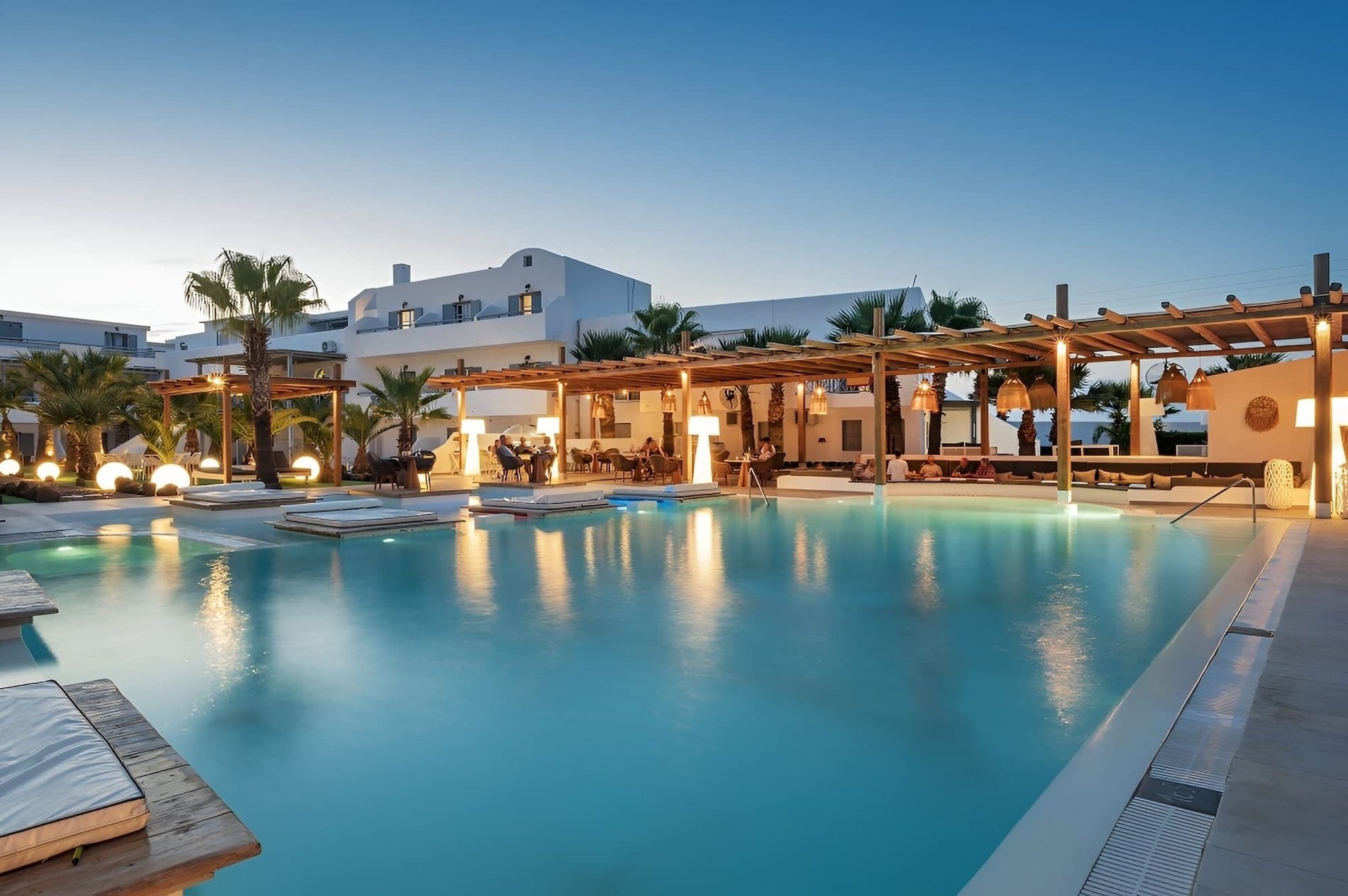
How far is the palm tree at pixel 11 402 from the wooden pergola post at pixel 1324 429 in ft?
121

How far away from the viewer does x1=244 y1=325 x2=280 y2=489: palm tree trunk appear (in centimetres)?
1847

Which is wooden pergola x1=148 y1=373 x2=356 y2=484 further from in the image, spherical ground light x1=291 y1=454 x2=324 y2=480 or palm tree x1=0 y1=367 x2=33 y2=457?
palm tree x1=0 y1=367 x2=33 y2=457

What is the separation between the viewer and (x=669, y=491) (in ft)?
55.9

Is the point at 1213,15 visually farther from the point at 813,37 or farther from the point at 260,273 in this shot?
the point at 260,273

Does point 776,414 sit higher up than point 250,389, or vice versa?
point 250,389

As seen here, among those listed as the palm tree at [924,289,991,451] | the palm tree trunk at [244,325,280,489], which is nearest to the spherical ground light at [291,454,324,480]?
the palm tree trunk at [244,325,280,489]

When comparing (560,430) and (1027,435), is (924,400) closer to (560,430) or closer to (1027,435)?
(1027,435)

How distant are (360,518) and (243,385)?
11.1m

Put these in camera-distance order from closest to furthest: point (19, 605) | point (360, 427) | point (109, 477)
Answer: point (19, 605), point (109, 477), point (360, 427)

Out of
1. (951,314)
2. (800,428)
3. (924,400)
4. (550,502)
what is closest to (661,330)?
(800,428)

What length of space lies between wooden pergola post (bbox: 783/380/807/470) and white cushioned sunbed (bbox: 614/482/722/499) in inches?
248

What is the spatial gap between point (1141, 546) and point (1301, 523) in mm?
3533

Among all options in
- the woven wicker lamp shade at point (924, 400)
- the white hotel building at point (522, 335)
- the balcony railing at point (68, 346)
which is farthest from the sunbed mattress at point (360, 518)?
the balcony railing at point (68, 346)

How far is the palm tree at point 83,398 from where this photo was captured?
77.0 feet
